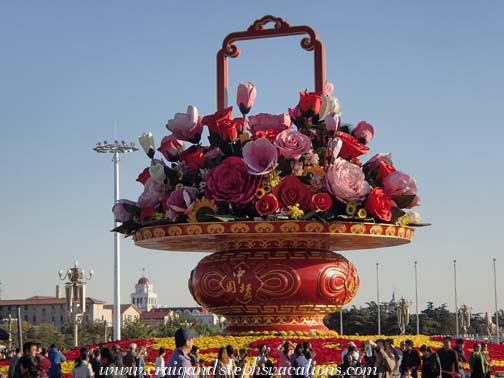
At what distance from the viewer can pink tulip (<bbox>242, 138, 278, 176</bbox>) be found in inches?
652

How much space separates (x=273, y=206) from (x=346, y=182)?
1.43m

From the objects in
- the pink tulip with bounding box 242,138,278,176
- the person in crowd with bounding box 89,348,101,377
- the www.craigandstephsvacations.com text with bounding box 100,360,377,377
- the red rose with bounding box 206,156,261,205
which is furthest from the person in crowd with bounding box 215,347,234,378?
the pink tulip with bounding box 242,138,278,176

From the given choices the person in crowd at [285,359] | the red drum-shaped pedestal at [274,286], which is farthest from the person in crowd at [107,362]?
the red drum-shaped pedestal at [274,286]

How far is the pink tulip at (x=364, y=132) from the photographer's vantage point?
18484 mm

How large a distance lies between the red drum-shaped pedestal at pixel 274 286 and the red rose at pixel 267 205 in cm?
120

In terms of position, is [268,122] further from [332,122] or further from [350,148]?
[350,148]

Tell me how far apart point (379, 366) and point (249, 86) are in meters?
6.40

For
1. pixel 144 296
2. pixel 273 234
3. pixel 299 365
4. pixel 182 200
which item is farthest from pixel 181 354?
pixel 144 296

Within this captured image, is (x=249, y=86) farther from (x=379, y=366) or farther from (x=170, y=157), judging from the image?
(x=379, y=366)

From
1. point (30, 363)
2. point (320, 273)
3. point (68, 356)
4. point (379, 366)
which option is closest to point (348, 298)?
point (320, 273)

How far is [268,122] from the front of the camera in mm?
17984

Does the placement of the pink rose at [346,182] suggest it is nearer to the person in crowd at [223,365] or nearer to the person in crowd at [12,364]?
the person in crowd at [223,365]

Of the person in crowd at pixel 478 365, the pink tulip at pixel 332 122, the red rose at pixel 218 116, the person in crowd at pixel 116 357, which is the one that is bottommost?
the person in crowd at pixel 478 365

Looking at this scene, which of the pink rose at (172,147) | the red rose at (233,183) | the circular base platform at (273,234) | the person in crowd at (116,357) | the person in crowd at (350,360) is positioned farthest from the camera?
Result: the pink rose at (172,147)
